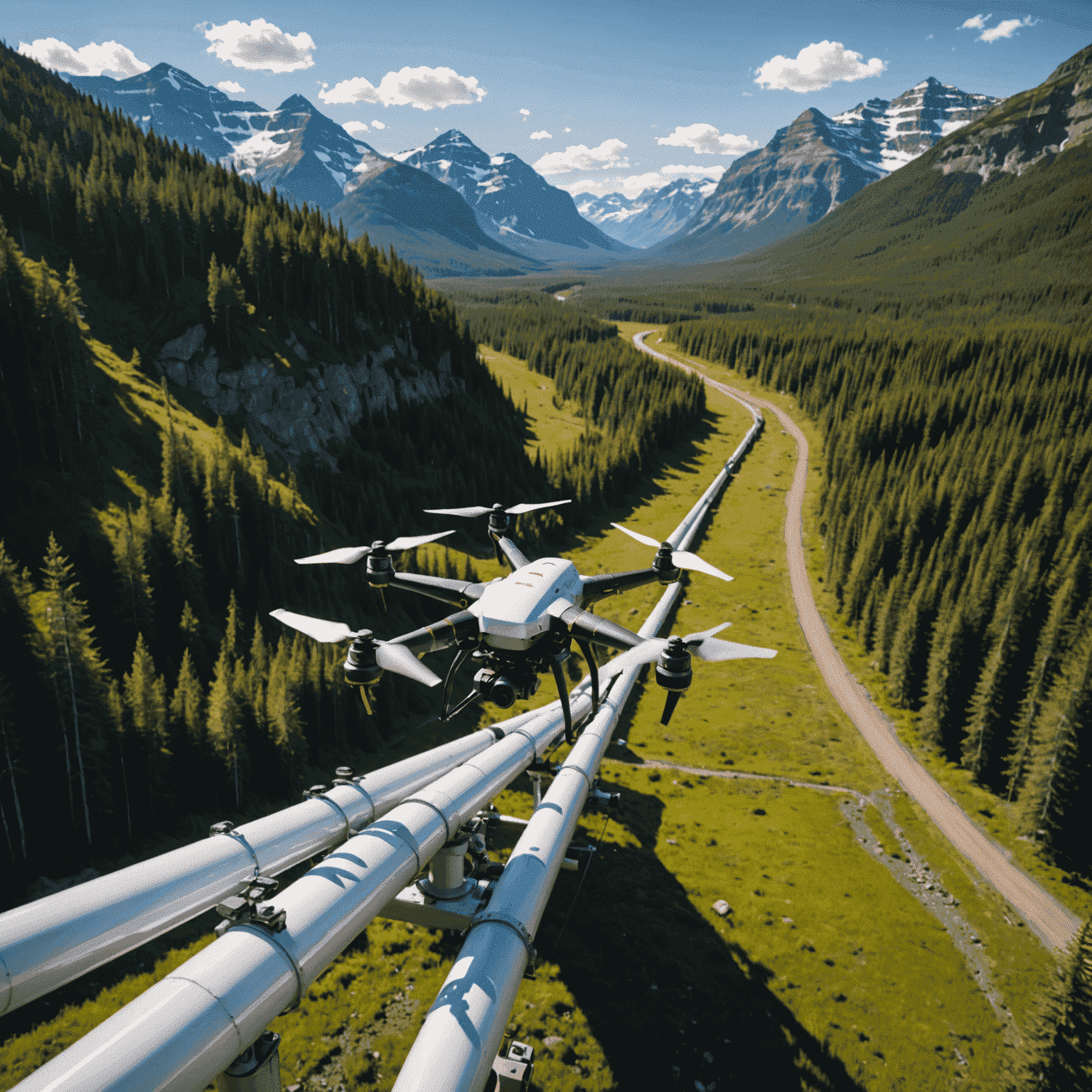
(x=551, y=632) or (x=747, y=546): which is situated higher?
(x=551, y=632)

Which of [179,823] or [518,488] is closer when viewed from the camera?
[179,823]

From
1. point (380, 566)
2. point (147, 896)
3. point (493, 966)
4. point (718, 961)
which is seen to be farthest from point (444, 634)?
point (718, 961)

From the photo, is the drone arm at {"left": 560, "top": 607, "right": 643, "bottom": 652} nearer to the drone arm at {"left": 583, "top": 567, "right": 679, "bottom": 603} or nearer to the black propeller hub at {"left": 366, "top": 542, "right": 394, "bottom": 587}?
the drone arm at {"left": 583, "top": 567, "right": 679, "bottom": 603}

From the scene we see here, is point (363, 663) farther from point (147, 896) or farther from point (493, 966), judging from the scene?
point (493, 966)

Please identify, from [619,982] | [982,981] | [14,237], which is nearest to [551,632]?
[619,982]

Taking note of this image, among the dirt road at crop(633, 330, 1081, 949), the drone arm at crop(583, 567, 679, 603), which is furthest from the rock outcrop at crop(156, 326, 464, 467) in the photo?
the drone arm at crop(583, 567, 679, 603)

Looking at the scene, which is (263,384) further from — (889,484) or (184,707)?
(889,484)

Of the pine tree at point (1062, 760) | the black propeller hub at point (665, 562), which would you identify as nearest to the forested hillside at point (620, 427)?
the pine tree at point (1062, 760)

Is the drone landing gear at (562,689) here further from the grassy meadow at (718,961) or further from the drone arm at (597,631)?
the grassy meadow at (718,961)
